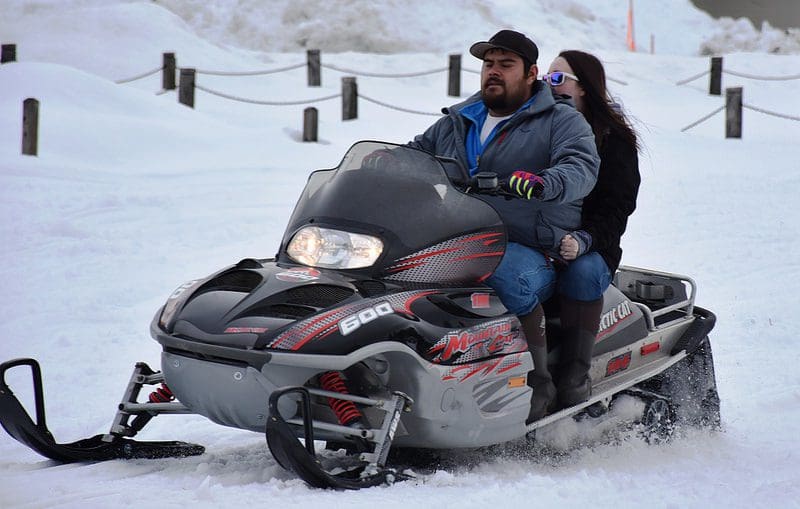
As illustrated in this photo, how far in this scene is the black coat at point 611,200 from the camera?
4477 millimetres

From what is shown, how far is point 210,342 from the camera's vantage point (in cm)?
357

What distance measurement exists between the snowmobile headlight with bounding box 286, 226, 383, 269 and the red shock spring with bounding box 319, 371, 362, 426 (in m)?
0.39

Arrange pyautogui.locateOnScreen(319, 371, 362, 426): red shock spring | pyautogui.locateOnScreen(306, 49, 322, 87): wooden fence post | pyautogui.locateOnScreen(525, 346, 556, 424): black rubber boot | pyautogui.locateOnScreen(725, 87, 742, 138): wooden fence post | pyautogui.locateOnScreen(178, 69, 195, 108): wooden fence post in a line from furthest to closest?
pyautogui.locateOnScreen(306, 49, 322, 87): wooden fence post → pyautogui.locateOnScreen(178, 69, 195, 108): wooden fence post → pyautogui.locateOnScreen(725, 87, 742, 138): wooden fence post → pyautogui.locateOnScreen(525, 346, 556, 424): black rubber boot → pyautogui.locateOnScreen(319, 371, 362, 426): red shock spring

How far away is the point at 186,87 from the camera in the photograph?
1568cm

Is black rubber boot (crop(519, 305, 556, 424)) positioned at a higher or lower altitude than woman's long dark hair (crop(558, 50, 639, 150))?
lower

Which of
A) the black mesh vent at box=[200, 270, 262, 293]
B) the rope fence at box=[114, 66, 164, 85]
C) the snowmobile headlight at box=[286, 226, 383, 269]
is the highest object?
the snowmobile headlight at box=[286, 226, 383, 269]

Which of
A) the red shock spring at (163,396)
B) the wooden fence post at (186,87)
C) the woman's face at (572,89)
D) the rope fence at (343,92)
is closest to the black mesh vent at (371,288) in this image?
the red shock spring at (163,396)

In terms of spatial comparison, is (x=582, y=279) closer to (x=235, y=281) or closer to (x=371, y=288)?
(x=371, y=288)

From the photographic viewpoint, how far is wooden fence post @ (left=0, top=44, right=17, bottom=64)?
1669cm

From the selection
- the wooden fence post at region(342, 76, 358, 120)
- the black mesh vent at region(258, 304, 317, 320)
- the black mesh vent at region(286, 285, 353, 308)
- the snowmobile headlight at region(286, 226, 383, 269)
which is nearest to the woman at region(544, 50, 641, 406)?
the snowmobile headlight at region(286, 226, 383, 269)

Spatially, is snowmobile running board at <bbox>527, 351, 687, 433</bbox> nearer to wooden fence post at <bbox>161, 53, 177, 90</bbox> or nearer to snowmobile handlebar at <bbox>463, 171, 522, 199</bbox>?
snowmobile handlebar at <bbox>463, 171, 522, 199</bbox>

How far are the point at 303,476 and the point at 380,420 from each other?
1.34 feet

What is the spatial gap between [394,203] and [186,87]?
12.3 metres

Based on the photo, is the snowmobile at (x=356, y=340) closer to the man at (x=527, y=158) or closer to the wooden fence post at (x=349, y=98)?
the man at (x=527, y=158)
